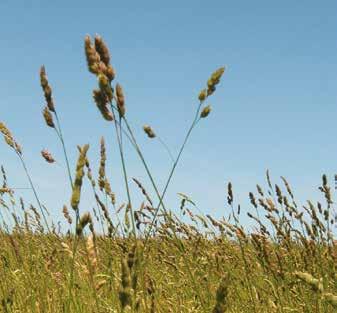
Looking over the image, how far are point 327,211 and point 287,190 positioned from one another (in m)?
0.59

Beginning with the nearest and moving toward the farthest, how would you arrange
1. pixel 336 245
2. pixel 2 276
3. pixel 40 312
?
pixel 40 312 < pixel 2 276 < pixel 336 245

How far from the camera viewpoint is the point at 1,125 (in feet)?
9.78

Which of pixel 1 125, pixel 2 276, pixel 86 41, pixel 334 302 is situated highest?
pixel 1 125

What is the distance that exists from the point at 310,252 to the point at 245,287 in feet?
1.71

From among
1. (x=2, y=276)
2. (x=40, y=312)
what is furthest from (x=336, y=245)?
(x=2, y=276)

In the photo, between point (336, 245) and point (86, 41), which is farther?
point (336, 245)

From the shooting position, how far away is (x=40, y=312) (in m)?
3.27

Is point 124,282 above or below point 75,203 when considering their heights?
below

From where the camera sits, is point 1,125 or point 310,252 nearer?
point 1,125

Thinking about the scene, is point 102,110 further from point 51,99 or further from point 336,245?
point 336,245

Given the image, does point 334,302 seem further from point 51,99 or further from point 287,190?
point 287,190

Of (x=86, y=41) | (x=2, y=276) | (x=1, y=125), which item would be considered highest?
(x=1, y=125)

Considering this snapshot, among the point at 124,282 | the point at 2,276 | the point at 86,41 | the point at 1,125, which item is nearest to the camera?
the point at 124,282

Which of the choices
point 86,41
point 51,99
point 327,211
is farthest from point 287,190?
point 86,41
